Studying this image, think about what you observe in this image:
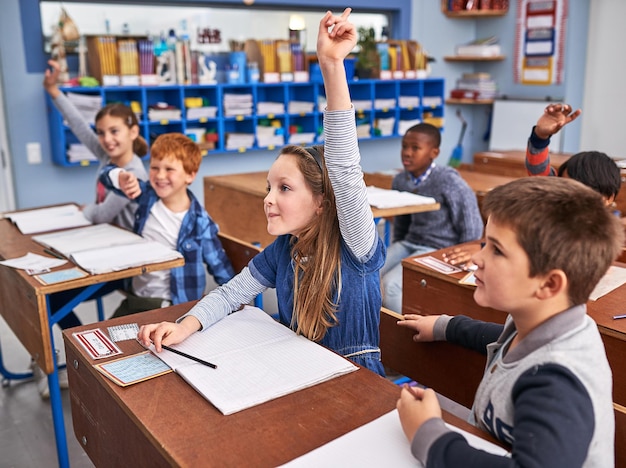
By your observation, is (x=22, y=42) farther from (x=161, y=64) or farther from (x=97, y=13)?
(x=161, y=64)

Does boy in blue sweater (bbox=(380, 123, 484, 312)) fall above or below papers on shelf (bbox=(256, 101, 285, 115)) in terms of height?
below

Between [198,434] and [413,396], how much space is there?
351mm

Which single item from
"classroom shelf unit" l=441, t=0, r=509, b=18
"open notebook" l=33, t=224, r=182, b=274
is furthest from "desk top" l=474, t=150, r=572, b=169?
"open notebook" l=33, t=224, r=182, b=274

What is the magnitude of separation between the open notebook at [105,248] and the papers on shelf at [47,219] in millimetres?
158

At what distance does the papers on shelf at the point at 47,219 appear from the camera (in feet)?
8.95

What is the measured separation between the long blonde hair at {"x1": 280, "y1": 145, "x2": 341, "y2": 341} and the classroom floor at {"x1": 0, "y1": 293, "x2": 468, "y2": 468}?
0.75m

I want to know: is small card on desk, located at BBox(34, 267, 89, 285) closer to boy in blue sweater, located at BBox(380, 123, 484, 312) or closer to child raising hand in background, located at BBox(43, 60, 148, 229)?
child raising hand in background, located at BBox(43, 60, 148, 229)

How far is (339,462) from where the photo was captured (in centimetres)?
93

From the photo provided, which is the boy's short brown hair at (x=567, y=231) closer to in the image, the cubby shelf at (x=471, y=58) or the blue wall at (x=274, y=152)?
the blue wall at (x=274, y=152)

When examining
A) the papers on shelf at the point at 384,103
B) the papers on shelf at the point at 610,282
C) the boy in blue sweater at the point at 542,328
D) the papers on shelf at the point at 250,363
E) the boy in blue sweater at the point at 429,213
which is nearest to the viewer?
the boy in blue sweater at the point at 542,328

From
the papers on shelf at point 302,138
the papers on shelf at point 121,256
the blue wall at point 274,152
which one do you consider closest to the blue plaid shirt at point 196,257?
the papers on shelf at point 121,256

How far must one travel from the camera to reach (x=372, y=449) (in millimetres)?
956

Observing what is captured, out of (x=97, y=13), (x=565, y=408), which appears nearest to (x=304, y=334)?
(x=565, y=408)

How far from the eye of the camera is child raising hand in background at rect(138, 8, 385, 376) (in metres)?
1.39
